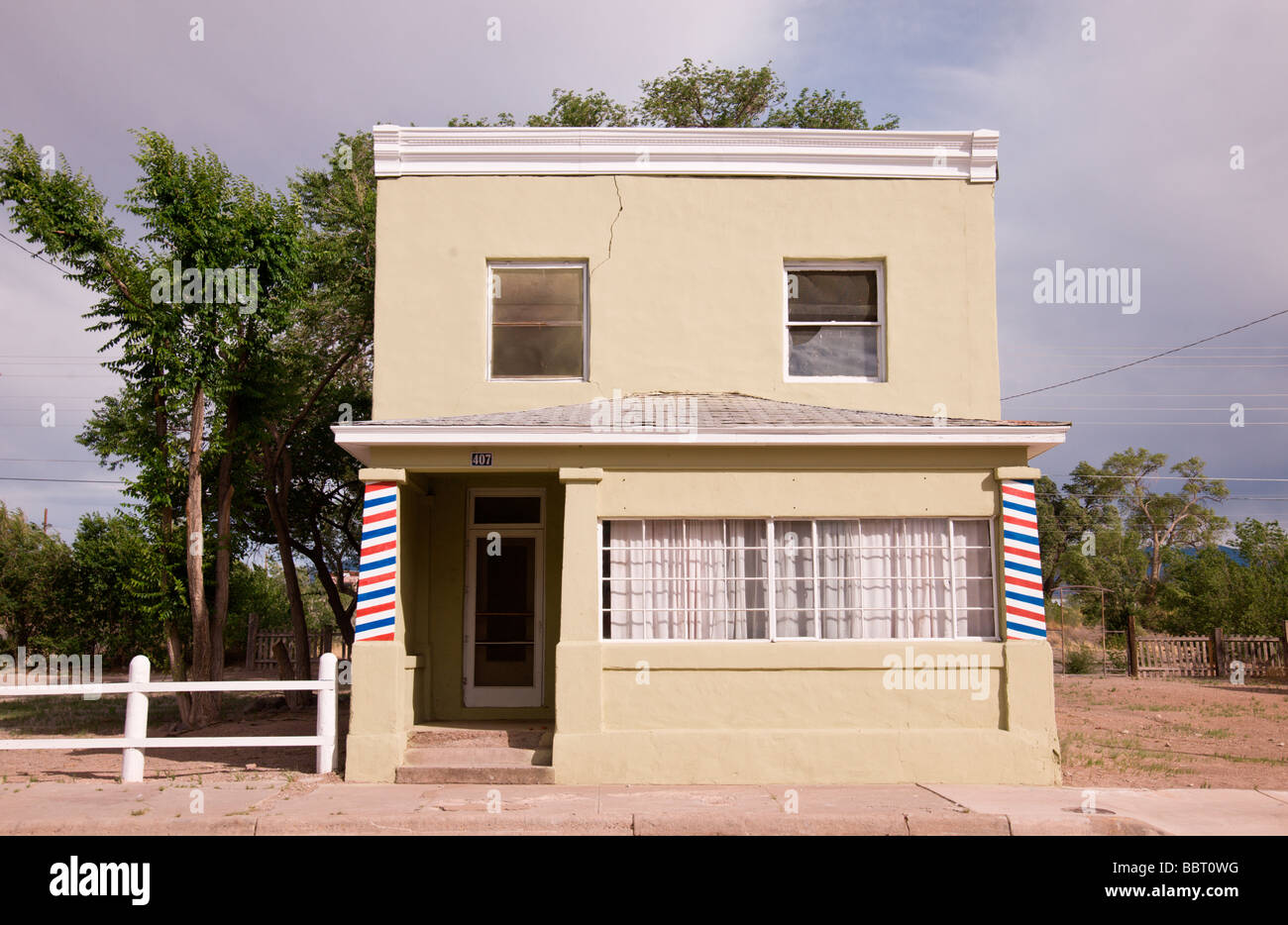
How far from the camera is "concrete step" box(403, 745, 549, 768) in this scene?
9945 mm

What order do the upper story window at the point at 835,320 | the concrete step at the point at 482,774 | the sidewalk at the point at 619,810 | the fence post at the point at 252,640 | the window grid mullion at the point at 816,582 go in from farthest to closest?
the fence post at the point at 252,640 → the upper story window at the point at 835,320 → the window grid mullion at the point at 816,582 → the concrete step at the point at 482,774 → the sidewalk at the point at 619,810

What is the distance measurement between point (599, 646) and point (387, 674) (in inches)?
85.5

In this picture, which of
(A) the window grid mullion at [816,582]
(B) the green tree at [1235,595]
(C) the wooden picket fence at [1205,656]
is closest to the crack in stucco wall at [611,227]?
(A) the window grid mullion at [816,582]

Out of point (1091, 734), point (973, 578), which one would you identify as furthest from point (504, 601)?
point (1091, 734)

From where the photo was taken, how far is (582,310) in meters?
11.8

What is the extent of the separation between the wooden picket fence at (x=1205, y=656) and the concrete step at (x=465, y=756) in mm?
19167

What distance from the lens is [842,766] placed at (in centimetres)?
982

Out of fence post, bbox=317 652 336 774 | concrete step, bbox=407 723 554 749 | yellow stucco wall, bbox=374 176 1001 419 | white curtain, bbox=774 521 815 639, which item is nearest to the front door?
concrete step, bbox=407 723 554 749

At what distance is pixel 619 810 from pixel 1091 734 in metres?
8.33

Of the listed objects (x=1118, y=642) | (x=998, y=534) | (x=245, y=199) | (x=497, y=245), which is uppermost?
(x=245, y=199)

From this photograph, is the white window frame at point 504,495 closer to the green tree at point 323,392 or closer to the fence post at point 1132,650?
the green tree at point 323,392

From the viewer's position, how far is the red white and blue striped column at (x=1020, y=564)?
1010 cm
